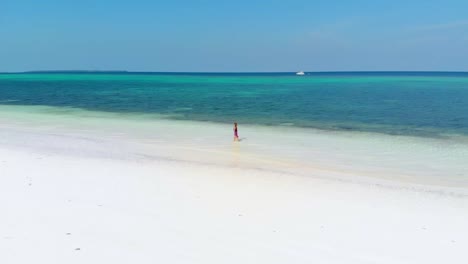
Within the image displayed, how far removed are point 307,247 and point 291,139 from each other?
531 inches

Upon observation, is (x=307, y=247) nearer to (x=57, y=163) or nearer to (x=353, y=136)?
(x=57, y=163)

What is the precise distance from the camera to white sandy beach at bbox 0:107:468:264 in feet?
19.8

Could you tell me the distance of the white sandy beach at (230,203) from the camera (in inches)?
237

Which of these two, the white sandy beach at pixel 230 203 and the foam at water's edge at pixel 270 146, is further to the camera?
the foam at water's edge at pixel 270 146

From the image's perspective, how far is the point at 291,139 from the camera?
771 inches

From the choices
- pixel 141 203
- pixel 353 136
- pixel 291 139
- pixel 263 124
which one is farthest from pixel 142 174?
pixel 263 124

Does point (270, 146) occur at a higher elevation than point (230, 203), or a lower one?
lower

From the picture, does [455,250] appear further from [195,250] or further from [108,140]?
[108,140]

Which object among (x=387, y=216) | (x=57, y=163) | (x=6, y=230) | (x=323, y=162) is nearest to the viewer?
(x=6, y=230)

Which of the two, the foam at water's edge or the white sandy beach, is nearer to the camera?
the white sandy beach

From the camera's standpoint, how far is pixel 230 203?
8.53 m

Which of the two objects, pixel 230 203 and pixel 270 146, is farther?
pixel 270 146

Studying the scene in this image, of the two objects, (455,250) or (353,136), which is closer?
(455,250)

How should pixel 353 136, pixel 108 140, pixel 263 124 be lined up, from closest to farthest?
1. pixel 108 140
2. pixel 353 136
3. pixel 263 124
